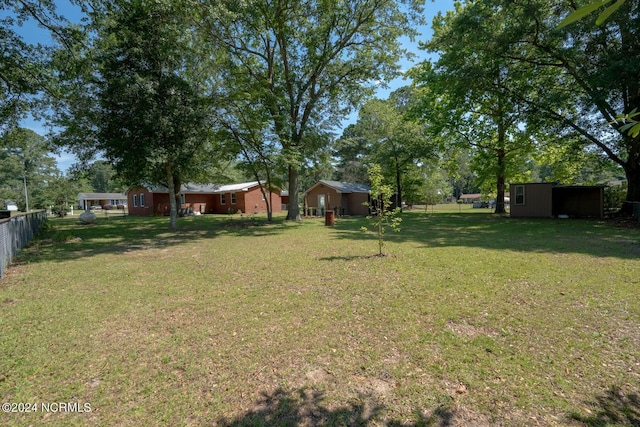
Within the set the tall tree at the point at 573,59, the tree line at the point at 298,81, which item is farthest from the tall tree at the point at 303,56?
the tall tree at the point at 573,59

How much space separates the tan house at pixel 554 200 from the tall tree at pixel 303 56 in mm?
11459

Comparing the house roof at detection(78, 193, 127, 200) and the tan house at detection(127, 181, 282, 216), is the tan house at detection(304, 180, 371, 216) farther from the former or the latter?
the house roof at detection(78, 193, 127, 200)

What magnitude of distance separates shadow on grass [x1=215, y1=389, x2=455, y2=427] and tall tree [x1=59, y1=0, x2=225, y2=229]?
12508mm

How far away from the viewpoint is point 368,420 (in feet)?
8.71

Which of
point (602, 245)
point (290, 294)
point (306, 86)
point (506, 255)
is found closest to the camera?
point (290, 294)

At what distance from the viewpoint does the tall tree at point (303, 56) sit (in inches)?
648

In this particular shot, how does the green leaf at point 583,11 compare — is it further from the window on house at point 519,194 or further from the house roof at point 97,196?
the house roof at point 97,196

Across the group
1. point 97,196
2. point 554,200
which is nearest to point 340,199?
point 554,200

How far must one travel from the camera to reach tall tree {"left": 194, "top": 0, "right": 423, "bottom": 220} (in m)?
16.5

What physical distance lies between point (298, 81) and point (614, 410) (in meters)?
20.5

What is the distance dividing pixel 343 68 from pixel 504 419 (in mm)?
20160

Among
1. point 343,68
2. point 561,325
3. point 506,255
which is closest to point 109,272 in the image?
point 561,325

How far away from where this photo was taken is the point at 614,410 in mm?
2672

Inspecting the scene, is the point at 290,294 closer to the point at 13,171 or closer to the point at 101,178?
the point at 13,171
